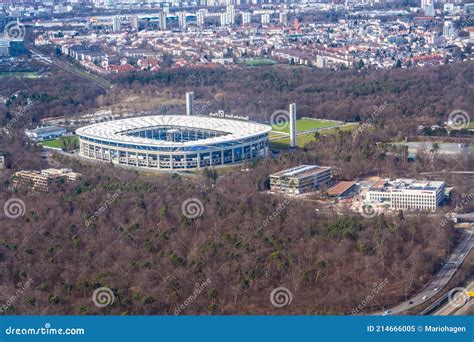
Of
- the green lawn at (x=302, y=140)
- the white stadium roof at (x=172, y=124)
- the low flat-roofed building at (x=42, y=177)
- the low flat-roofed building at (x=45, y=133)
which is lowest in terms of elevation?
the low flat-roofed building at (x=45, y=133)

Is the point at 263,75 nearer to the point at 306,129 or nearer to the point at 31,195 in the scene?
the point at 306,129

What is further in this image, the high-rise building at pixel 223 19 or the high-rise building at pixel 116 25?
the high-rise building at pixel 223 19

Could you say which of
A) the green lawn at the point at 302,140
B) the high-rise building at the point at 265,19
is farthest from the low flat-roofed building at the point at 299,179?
the high-rise building at the point at 265,19

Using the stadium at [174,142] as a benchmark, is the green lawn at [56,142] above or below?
below

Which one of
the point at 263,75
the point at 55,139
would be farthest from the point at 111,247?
the point at 263,75

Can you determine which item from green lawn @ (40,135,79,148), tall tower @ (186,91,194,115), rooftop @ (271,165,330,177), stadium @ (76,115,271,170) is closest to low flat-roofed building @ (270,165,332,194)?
rooftop @ (271,165,330,177)

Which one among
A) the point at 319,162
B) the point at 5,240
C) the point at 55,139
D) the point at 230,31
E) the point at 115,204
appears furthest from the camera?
the point at 230,31

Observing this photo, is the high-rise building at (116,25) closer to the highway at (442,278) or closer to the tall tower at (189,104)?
the tall tower at (189,104)

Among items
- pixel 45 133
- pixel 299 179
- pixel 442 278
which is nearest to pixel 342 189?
pixel 299 179
